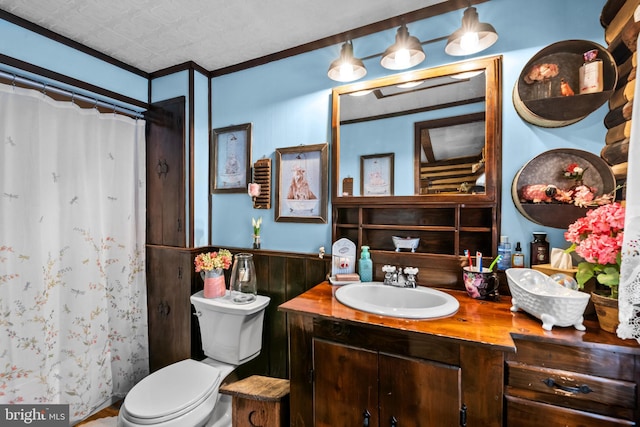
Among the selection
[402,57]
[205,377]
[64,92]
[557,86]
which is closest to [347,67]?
[402,57]

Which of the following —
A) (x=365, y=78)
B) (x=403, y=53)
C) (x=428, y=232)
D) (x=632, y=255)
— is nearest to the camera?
(x=632, y=255)

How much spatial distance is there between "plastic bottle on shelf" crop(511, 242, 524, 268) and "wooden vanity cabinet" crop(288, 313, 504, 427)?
1.75 ft

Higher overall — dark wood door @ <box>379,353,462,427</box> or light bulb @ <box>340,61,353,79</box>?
light bulb @ <box>340,61,353,79</box>

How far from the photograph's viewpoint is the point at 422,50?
1.42m

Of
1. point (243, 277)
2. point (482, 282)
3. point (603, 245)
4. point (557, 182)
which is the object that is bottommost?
point (243, 277)

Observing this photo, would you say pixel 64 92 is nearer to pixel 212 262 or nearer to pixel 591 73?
pixel 212 262

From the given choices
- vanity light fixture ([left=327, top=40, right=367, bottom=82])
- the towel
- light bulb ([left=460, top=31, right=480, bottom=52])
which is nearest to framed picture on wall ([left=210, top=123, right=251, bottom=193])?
vanity light fixture ([left=327, top=40, right=367, bottom=82])

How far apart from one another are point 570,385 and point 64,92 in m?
2.81

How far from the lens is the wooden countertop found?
2.93 ft

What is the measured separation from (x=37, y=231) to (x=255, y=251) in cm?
121

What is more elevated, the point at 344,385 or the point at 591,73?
the point at 591,73

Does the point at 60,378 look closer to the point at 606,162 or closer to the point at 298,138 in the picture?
the point at 298,138

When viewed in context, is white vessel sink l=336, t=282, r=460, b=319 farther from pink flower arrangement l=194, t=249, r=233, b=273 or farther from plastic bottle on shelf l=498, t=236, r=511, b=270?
pink flower arrangement l=194, t=249, r=233, b=273

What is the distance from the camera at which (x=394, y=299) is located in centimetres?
145
